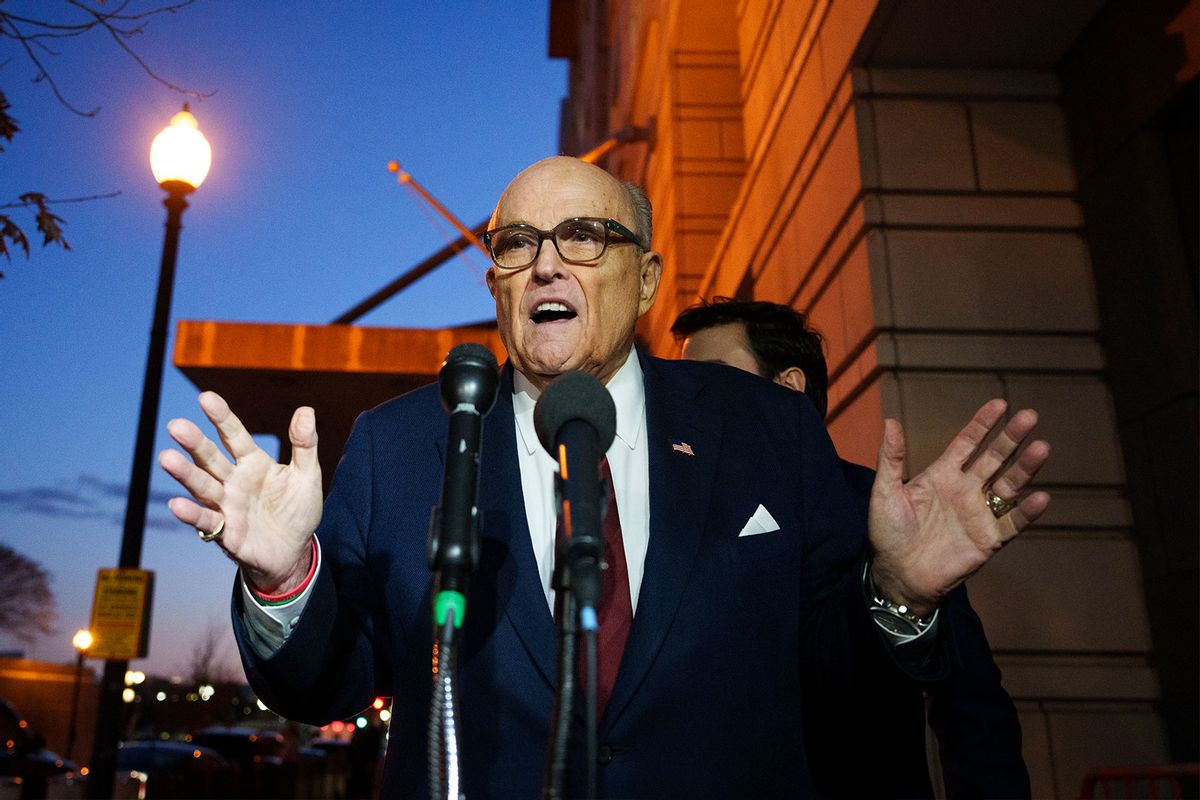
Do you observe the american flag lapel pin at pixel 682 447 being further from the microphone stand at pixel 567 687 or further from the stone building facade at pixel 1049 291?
the stone building facade at pixel 1049 291

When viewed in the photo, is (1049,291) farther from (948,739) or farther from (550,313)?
(550,313)

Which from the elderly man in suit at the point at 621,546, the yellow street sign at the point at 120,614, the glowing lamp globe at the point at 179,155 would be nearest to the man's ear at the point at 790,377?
the elderly man in suit at the point at 621,546

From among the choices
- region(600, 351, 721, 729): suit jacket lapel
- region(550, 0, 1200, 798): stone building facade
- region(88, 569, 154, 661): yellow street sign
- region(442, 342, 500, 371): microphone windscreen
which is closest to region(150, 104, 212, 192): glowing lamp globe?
region(88, 569, 154, 661): yellow street sign

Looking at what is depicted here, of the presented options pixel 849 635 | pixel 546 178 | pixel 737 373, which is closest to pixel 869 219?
pixel 737 373

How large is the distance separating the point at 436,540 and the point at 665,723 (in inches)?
37.5

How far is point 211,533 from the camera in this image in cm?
179

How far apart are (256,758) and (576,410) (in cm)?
2151

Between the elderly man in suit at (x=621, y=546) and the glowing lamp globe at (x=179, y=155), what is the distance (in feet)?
20.6

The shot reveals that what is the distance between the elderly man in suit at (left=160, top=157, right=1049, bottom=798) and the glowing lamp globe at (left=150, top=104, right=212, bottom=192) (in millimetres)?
6270

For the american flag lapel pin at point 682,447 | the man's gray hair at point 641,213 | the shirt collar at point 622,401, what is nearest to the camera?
the american flag lapel pin at point 682,447

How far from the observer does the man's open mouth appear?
251 cm

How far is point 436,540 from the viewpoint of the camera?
1.43 metres

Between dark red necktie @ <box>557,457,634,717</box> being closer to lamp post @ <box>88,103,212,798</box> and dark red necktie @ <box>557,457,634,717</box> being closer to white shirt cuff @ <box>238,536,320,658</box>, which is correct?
white shirt cuff @ <box>238,536,320,658</box>

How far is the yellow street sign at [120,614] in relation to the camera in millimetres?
7023
